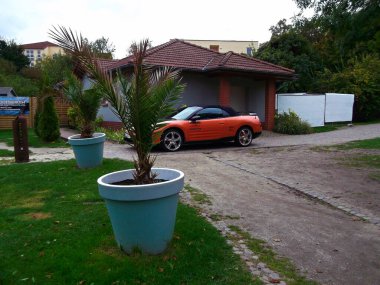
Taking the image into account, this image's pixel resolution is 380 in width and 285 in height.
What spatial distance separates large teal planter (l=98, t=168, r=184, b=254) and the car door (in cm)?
904

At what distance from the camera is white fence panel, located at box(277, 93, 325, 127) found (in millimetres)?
20781

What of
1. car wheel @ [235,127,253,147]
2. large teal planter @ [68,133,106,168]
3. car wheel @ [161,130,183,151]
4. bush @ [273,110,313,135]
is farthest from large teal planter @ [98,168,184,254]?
bush @ [273,110,313,135]

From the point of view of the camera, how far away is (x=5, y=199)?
23.1 ft

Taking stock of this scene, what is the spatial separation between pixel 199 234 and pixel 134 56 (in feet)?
7.14

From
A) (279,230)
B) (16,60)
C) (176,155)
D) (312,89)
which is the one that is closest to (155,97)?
(279,230)

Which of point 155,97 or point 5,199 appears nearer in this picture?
point 155,97

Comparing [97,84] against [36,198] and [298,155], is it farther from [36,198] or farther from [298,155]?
[298,155]

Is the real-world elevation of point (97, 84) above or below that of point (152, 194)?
above

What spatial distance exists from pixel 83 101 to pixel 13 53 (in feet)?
192

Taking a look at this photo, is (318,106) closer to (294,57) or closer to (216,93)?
(216,93)

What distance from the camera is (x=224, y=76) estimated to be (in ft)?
A: 60.3

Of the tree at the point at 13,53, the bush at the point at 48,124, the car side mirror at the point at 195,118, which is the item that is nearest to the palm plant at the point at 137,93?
the car side mirror at the point at 195,118

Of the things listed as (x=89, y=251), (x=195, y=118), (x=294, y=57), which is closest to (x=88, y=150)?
(x=195, y=118)

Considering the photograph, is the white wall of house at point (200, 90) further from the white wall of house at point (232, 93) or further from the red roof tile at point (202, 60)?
the red roof tile at point (202, 60)
